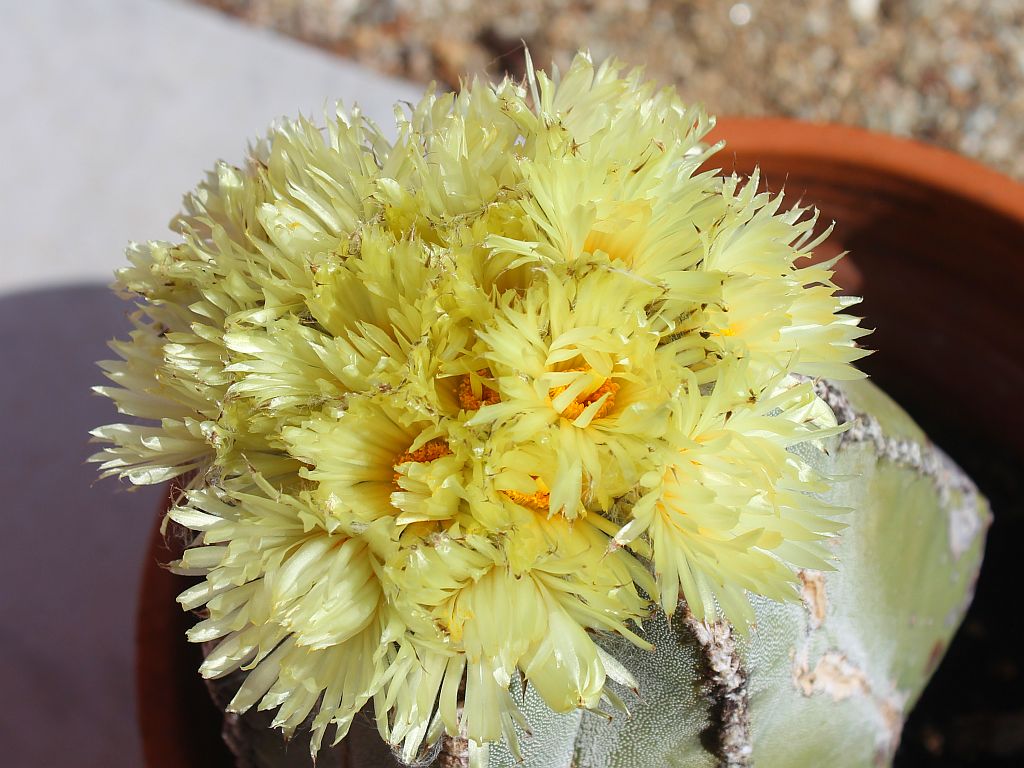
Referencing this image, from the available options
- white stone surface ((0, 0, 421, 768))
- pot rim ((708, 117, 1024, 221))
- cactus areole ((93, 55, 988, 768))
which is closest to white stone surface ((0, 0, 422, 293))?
white stone surface ((0, 0, 421, 768))

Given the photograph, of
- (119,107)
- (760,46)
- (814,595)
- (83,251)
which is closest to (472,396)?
(814,595)

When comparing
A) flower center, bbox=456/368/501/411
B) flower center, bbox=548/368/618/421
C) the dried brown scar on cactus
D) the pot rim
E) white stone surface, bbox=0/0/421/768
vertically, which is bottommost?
white stone surface, bbox=0/0/421/768

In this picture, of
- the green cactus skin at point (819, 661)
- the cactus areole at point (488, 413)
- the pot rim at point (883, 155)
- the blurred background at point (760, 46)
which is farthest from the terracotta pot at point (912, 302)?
the blurred background at point (760, 46)

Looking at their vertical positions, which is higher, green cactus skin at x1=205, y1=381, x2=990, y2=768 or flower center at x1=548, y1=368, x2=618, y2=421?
flower center at x1=548, y1=368, x2=618, y2=421

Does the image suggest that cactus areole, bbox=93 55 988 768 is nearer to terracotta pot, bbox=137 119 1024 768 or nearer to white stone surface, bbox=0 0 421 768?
terracotta pot, bbox=137 119 1024 768

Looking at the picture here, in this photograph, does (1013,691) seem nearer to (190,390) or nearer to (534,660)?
(534,660)

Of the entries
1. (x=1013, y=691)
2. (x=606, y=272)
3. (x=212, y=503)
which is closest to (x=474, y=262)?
(x=606, y=272)
